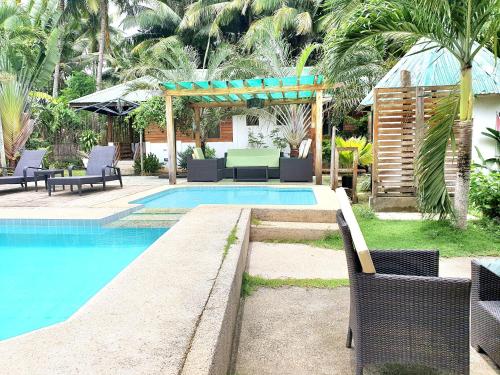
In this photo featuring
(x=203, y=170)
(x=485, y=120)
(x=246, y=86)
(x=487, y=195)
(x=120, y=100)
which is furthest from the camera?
(x=120, y=100)

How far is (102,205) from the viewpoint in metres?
7.09

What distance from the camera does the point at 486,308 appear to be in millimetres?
2299

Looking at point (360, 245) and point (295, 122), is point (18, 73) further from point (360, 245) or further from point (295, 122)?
point (360, 245)

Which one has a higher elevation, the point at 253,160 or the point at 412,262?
the point at 253,160

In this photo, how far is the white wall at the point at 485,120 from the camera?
9688 mm

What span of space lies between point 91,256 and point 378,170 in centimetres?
515

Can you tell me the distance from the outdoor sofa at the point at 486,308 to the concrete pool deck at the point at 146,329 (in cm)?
151

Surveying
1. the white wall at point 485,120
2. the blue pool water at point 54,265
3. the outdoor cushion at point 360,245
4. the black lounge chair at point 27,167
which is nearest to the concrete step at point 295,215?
the blue pool water at point 54,265

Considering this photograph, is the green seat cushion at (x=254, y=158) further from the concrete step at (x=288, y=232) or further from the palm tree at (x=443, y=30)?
the palm tree at (x=443, y=30)

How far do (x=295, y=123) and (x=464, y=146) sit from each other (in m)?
10.5

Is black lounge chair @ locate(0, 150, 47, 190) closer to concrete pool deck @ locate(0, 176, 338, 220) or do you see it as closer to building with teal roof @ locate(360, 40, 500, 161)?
concrete pool deck @ locate(0, 176, 338, 220)

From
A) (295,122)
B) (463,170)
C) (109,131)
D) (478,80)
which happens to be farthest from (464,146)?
(109,131)

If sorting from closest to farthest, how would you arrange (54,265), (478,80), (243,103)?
(54,265), (478,80), (243,103)

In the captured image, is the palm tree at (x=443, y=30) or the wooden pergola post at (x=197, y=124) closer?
the palm tree at (x=443, y=30)
